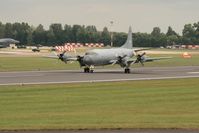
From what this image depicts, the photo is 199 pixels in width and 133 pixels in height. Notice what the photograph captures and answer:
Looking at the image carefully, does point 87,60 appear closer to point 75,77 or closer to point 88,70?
point 88,70

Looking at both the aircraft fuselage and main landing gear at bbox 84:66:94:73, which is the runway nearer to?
main landing gear at bbox 84:66:94:73

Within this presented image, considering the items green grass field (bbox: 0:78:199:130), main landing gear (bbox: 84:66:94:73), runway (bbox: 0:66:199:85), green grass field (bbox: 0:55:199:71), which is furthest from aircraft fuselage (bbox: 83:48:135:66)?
green grass field (bbox: 0:78:199:130)

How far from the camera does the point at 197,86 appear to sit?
35375mm

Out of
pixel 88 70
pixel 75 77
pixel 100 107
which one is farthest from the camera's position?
pixel 88 70

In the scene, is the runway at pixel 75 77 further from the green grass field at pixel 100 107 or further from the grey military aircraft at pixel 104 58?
the green grass field at pixel 100 107

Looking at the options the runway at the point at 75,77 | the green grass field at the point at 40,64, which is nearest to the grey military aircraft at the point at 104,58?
the runway at the point at 75,77

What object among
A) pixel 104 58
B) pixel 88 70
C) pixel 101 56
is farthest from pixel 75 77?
pixel 104 58

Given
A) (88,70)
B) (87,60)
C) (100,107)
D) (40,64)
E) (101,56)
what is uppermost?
(101,56)

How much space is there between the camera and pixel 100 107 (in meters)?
24.1

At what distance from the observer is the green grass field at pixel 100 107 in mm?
18797

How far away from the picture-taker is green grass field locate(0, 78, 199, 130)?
740 inches

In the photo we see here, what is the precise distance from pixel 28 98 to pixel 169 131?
1266 centimetres

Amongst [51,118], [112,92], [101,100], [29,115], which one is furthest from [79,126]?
[112,92]

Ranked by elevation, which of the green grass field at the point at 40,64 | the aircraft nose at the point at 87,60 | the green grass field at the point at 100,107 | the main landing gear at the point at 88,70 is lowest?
the green grass field at the point at 40,64
